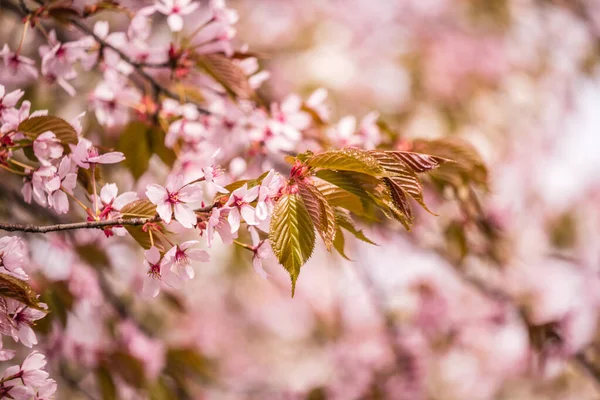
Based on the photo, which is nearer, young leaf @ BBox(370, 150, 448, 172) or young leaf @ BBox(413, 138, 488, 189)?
young leaf @ BBox(370, 150, 448, 172)

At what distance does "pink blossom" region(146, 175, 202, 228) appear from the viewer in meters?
0.64

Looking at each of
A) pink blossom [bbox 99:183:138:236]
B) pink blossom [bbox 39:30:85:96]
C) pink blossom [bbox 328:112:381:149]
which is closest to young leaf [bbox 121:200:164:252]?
pink blossom [bbox 99:183:138:236]

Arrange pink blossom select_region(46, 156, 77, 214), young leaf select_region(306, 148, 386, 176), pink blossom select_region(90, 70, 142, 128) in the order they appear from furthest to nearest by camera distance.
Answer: pink blossom select_region(90, 70, 142, 128) < pink blossom select_region(46, 156, 77, 214) < young leaf select_region(306, 148, 386, 176)

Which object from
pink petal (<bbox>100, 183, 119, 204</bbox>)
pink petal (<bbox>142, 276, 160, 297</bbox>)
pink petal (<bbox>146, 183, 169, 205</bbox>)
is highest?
pink petal (<bbox>146, 183, 169, 205</bbox>)

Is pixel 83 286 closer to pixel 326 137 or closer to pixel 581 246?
pixel 326 137

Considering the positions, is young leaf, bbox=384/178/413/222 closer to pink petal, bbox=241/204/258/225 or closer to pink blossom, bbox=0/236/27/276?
pink petal, bbox=241/204/258/225

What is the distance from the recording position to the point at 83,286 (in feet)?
5.32

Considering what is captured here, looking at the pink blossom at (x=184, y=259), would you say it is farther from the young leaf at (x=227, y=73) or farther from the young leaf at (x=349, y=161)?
the young leaf at (x=227, y=73)

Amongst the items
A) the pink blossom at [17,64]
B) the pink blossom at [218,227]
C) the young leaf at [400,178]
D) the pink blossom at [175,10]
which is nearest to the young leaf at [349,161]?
the young leaf at [400,178]

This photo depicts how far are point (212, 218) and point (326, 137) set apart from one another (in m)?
0.51

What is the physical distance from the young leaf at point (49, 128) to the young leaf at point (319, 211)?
0.36 m

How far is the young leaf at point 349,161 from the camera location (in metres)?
0.59

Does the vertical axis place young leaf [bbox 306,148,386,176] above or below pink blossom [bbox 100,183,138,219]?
above

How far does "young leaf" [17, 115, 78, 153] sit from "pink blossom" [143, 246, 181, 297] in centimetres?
23
